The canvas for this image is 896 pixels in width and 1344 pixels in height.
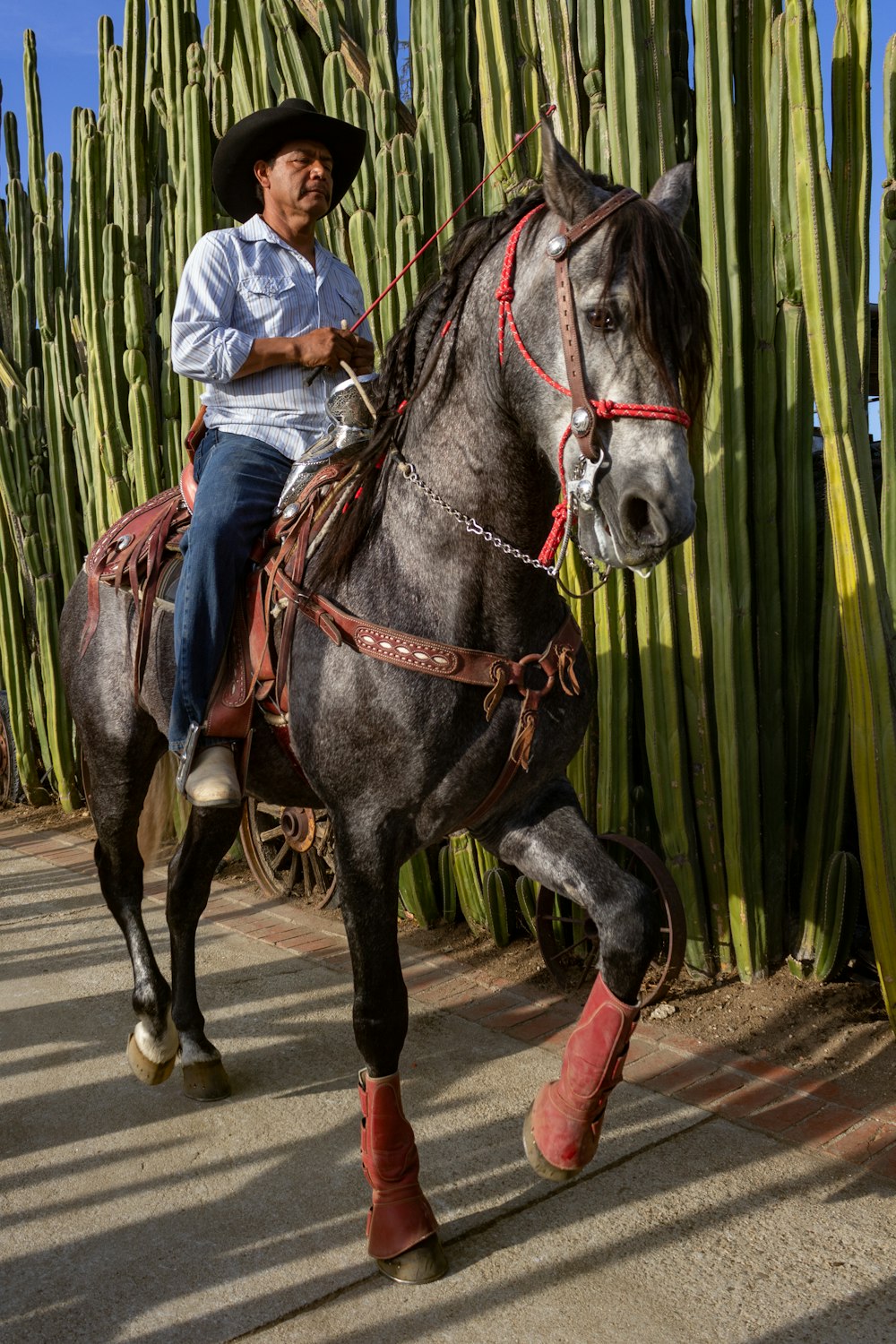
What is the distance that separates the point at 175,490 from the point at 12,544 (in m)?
4.20

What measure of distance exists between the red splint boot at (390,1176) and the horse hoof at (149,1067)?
43.5 inches

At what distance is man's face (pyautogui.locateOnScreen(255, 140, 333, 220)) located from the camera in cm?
313

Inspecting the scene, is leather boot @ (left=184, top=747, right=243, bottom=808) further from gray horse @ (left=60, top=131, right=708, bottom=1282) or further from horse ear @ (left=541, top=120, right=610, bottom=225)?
horse ear @ (left=541, top=120, right=610, bottom=225)

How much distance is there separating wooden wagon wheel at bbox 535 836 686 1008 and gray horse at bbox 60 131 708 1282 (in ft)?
3.22

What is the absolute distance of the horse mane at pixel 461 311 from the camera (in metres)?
1.95

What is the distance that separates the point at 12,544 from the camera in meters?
7.48

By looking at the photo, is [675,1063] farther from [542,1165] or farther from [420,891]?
[420,891]

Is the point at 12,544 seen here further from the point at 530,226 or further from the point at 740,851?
the point at 530,226

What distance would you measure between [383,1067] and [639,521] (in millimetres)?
1393

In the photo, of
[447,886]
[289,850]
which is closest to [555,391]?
[447,886]

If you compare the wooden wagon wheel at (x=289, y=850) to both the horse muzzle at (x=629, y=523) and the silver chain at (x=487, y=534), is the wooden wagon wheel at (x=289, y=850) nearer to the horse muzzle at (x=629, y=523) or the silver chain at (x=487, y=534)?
the silver chain at (x=487, y=534)

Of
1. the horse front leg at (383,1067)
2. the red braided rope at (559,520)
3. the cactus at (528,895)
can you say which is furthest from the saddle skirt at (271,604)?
the cactus at (528,895)

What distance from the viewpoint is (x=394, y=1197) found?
245cm

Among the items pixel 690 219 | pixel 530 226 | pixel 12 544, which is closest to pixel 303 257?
pixel 530 226
